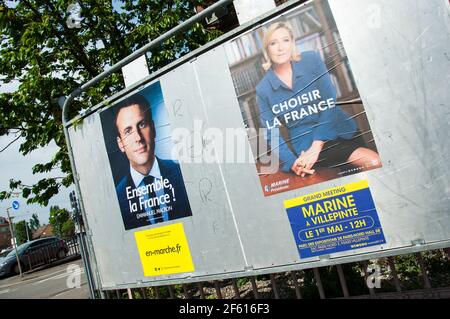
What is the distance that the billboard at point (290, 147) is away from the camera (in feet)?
9.89

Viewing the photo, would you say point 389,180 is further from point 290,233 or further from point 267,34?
point 267,34

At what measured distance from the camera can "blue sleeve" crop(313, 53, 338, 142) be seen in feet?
10.9

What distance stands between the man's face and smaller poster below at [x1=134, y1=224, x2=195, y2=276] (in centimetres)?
74

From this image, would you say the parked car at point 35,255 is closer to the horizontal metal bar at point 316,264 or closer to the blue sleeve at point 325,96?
the horizontal metal bar at point 316,264

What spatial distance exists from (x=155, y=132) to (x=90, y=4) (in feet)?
14.2

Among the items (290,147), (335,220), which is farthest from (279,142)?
(335,220)

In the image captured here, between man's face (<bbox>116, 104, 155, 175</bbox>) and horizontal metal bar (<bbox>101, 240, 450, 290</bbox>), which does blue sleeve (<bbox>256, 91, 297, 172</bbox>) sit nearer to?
horizontal metal bar (<bbox>101, 240, 450, 290</bbox>)

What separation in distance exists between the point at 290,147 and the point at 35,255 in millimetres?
21458

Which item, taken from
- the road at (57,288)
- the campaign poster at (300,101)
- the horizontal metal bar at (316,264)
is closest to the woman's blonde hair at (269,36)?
the campaign poster at (300,101)

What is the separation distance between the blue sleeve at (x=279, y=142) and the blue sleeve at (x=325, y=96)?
0.33m

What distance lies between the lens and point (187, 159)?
426 cm

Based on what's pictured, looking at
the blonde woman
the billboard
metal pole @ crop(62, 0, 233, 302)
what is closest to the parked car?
metal pole @ crop(62, 0, 233, 302)
